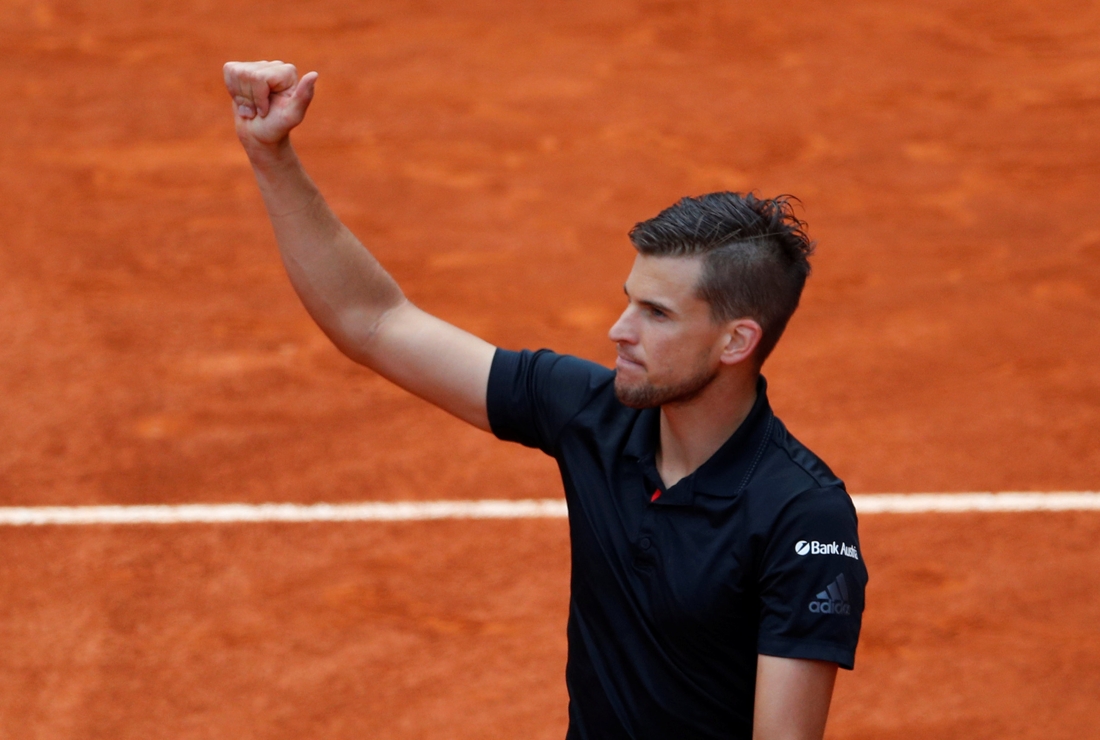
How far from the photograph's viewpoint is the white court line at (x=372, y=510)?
6.26 meters

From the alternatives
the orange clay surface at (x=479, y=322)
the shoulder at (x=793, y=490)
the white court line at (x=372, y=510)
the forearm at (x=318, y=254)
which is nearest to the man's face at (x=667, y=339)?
the shoulder at (x=793, y=490)

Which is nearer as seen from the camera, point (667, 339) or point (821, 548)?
point (821, 548)

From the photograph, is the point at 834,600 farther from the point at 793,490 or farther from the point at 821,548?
the point at 793,490

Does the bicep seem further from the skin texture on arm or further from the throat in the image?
the skin texture on arm

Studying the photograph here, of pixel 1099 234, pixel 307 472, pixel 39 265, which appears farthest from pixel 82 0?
pixel 1099 234

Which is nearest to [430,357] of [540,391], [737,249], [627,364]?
[540,391]

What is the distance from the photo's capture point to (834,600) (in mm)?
2688

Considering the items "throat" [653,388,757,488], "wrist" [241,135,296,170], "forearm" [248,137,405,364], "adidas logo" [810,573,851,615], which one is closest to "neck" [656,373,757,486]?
"throat" [653,388,757,488]

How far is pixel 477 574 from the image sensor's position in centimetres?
598

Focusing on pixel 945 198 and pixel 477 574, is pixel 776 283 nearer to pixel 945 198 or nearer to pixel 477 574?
pixel 477 574

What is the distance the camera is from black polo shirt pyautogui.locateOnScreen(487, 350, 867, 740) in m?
2.72

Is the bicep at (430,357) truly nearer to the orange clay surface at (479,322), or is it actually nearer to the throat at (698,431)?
the throat at (698,431)

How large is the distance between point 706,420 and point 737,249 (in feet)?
1.24

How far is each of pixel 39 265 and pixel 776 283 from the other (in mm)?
6136
